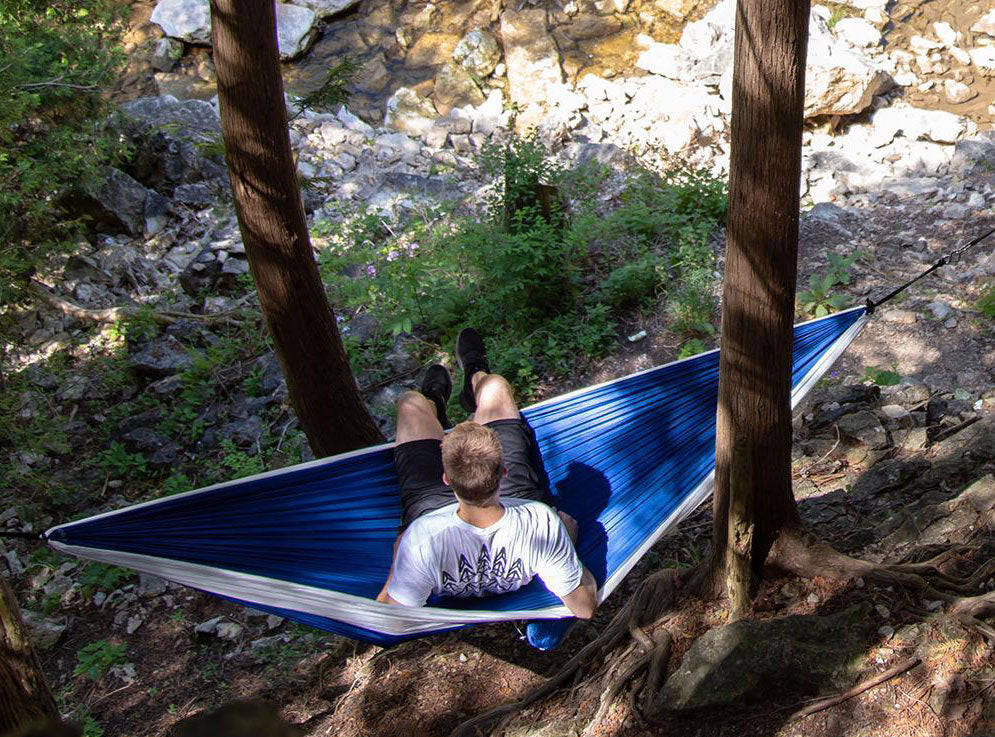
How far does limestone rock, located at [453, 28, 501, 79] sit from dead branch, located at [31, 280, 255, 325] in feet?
14.0

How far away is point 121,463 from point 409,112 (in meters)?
4.89

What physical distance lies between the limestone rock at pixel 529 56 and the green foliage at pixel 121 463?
16.1ft

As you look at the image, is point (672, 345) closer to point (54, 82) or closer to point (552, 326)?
point (552, 326)

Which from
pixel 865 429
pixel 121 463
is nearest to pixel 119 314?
pixel 121 463

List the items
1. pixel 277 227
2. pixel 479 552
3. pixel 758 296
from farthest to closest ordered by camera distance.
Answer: pixel 277 227
pixel 479 552
pixel 758 296

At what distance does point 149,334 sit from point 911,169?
4.90 metres

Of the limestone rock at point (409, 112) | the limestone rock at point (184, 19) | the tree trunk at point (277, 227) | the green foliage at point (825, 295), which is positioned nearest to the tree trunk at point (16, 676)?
the tree trunk at point (277, 227)

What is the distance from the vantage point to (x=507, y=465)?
8.29ft

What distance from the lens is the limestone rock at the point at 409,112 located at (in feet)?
24.3

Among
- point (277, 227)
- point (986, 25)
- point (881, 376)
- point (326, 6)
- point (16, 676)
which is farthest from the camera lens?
point (326, 6)

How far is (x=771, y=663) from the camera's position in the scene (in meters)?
1.93

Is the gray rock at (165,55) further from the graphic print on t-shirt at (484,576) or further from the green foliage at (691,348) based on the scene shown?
the graphic print on t-shirt at (484,576)

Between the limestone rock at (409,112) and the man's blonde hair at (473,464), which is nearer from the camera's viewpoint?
the man's blonde hair at (473,464)

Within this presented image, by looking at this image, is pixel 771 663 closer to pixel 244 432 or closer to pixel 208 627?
pixel 208 627
